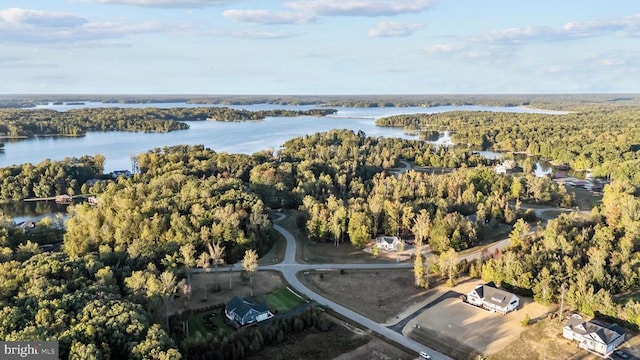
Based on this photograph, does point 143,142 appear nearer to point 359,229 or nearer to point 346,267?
point 359,229

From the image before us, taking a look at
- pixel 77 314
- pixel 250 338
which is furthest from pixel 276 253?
pixel 77 314

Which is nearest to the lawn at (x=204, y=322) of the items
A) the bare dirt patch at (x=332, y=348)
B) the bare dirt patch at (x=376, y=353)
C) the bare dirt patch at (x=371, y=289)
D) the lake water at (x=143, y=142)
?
the bare dirt patch at (x=332, y=348)

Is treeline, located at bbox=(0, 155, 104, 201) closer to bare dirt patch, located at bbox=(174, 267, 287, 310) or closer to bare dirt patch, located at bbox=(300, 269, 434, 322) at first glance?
bare dirt patch, located at bbox=(174, 267, 287, 310)

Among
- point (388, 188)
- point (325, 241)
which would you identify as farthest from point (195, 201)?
point (388, 188)

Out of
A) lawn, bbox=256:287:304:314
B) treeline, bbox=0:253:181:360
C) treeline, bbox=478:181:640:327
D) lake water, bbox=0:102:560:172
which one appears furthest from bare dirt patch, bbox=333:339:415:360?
lake water, bbox=0:102:560:172

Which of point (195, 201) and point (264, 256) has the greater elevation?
point (195, 201)

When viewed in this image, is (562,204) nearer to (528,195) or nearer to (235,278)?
(528,195)
